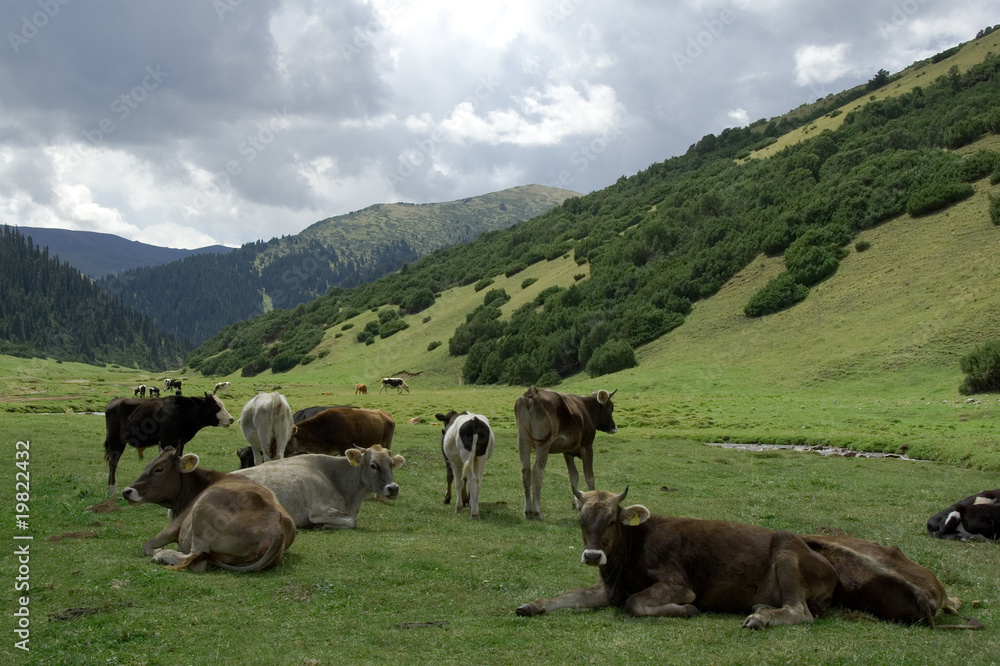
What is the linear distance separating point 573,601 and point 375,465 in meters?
5.84

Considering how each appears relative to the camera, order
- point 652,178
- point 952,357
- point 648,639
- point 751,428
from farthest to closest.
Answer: point 652,178
point 952,357
point 751,428
point 648,639

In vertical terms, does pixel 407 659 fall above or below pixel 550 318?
below

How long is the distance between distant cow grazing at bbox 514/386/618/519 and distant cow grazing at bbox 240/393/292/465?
5.37m

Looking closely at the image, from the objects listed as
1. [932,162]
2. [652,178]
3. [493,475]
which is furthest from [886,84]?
[493,475]

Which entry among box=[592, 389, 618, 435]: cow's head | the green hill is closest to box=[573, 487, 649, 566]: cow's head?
box=[592, 389, 618, 435]: cow's head

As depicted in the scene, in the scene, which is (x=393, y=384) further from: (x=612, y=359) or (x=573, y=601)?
(x=573, y=601)

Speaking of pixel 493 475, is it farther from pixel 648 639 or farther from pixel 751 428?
pixel 751 428

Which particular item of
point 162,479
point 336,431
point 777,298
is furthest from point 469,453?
point 777,298

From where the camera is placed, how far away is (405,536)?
39.4 feet

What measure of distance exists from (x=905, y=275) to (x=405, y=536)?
53006mm

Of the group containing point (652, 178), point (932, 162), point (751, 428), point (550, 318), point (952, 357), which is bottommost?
point (751, 428)

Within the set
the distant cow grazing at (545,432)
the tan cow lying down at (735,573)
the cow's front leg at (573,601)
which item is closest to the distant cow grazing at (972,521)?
the tan cow lying down at (735,573)

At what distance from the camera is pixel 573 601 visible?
7.95m

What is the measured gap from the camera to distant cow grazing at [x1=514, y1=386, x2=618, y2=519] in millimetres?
14484
